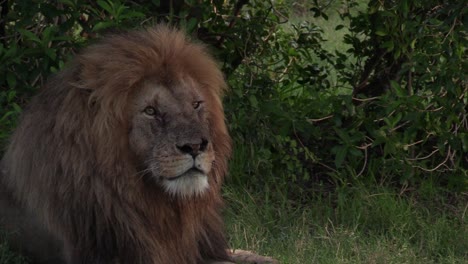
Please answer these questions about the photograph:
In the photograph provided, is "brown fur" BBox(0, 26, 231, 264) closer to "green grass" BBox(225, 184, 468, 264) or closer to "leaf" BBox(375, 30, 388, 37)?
"green grass" BBox(225, 184, 468, 264)

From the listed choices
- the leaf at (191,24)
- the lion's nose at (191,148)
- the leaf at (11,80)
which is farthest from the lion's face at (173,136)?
the leaf at (11,80)

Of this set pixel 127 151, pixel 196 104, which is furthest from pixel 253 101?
pixel 127 151

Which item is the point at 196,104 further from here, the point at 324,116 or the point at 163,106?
the point at 324,116

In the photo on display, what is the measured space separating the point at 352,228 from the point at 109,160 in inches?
56.9

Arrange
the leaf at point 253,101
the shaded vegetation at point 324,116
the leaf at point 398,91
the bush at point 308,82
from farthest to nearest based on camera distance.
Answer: the leaf at point 253,101 < the leaf at point 398,91 < the bush at point 308,82 < the shaded vegetation at point 324,116

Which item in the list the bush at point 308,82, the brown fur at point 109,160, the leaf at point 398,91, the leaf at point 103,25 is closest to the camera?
the brown fur at point 109,160

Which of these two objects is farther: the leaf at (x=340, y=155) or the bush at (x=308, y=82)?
the leaf at (x=340, y=155)

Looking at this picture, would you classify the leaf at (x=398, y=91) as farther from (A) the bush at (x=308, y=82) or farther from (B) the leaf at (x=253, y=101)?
(B) the leaf at (x=253, y=101)

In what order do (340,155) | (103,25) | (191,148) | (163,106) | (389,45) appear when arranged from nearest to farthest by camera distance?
(191,148) → (163,106) → (103,25) → (340,155) → (389,45)

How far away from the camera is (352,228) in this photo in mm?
4445

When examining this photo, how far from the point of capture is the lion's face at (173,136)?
324 cm

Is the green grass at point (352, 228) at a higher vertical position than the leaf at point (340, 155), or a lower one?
lower

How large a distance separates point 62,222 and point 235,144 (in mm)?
1557

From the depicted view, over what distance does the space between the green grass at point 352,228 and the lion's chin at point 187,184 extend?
0.75 metres
